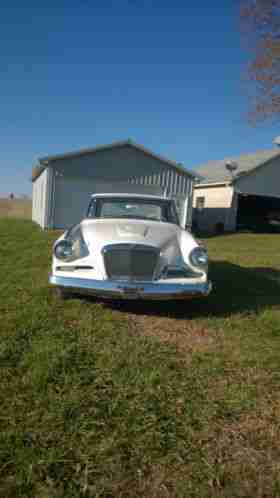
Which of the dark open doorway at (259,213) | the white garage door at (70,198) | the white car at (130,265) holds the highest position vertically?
the white car at (130,265)

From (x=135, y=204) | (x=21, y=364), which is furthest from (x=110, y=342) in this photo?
(x=135, y=204)

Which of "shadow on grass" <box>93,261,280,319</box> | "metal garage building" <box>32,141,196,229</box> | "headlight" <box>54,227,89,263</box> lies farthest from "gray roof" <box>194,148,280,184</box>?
"headlight" <box>54,227,89,263</box>

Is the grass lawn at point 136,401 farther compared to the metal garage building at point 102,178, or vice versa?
the metal garage building at point 102,178

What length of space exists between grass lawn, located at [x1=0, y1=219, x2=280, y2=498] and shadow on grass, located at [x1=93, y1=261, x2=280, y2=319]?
0.22 ft

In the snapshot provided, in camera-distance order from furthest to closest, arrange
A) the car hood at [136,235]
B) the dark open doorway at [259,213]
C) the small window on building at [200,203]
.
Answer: the dark open doorway at [259,213], the small window on building at [200,203], the car hood at [136,235]

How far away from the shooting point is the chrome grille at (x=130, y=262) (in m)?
3.76

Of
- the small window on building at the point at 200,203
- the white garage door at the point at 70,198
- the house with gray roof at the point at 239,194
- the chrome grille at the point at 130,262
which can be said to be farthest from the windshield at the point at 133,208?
the small window on building at the point at 200,203

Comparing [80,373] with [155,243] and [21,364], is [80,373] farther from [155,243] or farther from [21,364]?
[155,243]

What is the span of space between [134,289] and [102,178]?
36.5 feet

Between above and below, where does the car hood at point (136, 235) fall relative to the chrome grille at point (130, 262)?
above

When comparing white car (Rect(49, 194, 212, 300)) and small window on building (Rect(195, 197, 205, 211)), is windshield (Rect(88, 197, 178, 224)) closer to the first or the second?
white car (Rect(49, 194, 212, 300))

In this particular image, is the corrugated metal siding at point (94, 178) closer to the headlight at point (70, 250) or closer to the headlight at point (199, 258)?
the headlight at point (70, 250)

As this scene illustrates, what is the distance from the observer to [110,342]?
3.13 meters

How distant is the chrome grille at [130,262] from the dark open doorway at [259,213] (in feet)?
58.7
